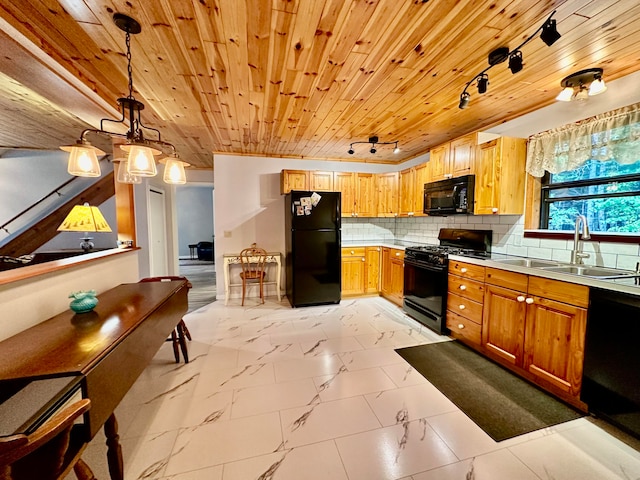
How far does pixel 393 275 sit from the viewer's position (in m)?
4.29

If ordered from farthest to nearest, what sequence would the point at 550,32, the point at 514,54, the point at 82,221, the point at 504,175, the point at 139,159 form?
the point at 504,175 → the point at 82,221 → the point at 514,54 → the point at 139,159 → the point at 550,32

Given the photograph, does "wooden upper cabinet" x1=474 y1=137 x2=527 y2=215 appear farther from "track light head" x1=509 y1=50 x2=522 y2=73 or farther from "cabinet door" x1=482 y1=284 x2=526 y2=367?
"track light head" x1=509 y1=50 x2=522 y2=73

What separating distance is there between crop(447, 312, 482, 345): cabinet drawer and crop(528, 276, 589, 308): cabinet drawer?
2.42ft

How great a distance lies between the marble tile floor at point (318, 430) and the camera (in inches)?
58.3

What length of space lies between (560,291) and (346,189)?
3226mm

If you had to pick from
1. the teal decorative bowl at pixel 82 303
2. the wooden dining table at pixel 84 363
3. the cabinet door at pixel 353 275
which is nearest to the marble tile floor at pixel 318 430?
the wooden dining table at pixel 84 363

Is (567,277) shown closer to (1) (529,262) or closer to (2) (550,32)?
(1) (529,262)

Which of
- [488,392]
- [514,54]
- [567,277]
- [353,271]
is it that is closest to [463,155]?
[514,54]

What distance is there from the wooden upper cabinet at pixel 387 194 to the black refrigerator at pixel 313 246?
1.05 meters

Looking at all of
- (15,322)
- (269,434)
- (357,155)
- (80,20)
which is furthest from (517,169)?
(15,322)

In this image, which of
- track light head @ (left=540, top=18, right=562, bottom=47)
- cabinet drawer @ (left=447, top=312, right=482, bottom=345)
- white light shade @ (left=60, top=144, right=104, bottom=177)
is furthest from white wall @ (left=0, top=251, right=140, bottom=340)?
cabinet drawer @ (left=447, top=312, right=482, bottom=345)

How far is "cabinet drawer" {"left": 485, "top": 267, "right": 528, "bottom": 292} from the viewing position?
2254 millimetres

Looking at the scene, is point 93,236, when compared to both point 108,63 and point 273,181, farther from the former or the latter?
point 108,63

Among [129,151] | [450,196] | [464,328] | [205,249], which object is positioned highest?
[129,151]
